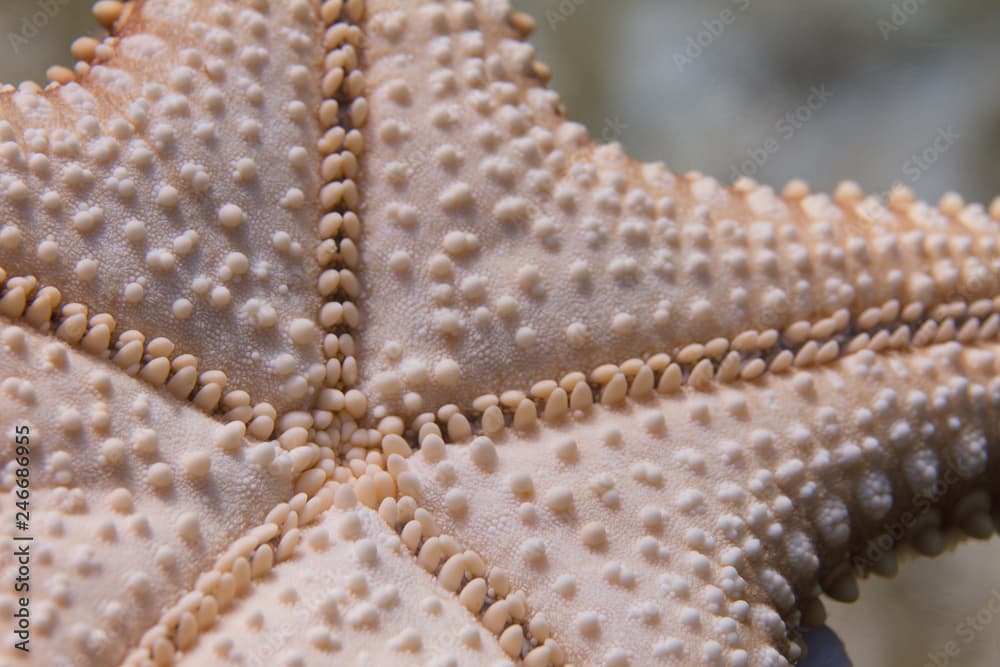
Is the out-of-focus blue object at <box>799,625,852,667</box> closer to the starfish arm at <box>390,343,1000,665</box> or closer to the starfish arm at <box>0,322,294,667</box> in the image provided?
the starfish arm at <box>390,343,1000,665</box>

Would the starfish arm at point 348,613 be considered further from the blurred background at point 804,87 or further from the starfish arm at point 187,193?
the blurred background at point 804,87

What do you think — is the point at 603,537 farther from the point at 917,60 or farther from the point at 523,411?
the point at 917,60

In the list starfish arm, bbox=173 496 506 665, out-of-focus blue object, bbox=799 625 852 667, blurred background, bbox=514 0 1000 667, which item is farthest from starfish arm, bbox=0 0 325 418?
blurred background, bbox=514 0 1000 667

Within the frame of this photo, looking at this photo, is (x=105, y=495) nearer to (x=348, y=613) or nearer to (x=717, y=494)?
(x=348, y=613)

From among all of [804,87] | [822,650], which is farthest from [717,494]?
[804,87]

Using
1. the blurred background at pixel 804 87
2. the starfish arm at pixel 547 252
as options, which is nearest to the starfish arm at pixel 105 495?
the starfish arm at pixel 547 252

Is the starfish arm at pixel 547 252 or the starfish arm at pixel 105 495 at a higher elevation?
the starfish arm at pixel 547 252

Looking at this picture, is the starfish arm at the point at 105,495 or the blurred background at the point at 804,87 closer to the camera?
the starfish arm at the point at 105,495
